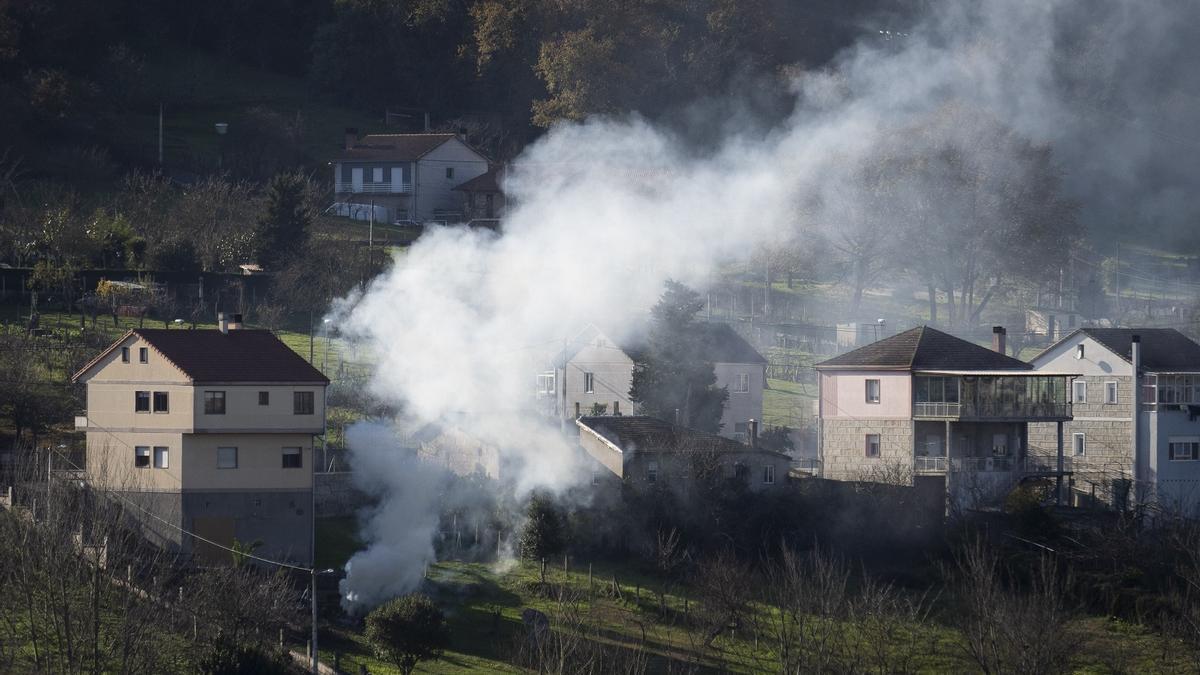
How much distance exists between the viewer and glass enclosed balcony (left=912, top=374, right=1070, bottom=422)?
69500mm

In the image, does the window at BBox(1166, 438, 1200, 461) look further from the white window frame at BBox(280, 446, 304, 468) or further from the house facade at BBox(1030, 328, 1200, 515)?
the white window frame at BBox(280, 446, 304, 468)

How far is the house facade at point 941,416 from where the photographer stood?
68.5 meters

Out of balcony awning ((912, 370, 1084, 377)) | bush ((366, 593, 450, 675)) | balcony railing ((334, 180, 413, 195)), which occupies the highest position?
balcony railing ((334, 180, 413, 195))

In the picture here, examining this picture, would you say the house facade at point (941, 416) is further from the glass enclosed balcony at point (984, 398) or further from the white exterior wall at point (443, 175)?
the white exterior wall at point (443, 175)

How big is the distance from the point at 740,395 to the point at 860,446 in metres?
7.37

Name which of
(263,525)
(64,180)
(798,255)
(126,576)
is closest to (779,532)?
(263,525)

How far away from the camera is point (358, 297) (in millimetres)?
78125

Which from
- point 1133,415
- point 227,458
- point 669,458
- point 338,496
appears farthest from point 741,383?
point 227,458

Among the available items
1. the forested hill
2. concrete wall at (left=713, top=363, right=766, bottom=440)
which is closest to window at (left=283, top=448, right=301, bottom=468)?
concrete wall at (left=713, top=363, right=766, bottom=440)

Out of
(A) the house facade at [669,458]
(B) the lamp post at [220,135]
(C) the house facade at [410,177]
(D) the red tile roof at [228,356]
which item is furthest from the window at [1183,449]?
(B) the lamp post at [220,135]

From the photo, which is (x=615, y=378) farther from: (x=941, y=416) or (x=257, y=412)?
(x=257, y=412)

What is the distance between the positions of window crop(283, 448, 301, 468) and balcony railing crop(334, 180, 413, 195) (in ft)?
144

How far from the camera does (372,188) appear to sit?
106 m

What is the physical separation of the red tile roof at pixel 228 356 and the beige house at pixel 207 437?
39 mm
